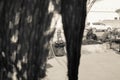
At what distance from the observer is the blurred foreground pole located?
325 cm

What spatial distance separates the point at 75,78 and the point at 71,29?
2.33 ft

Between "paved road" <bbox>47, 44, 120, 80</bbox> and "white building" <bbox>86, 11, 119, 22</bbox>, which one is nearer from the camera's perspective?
"paved road" <bbox>47, 44, 120, 80</bbox>

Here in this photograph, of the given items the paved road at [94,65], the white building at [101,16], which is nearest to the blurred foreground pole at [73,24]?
the paved road at [94,65]

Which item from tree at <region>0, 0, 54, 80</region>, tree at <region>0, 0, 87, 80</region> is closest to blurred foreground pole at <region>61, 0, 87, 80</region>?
tree at <region>0, 0, 87, 80</region>

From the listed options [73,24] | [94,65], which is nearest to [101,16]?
[94,65]

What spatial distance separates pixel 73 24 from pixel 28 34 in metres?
0.51

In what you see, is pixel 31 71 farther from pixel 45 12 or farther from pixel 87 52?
pixel 87 52

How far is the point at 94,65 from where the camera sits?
45.6ft

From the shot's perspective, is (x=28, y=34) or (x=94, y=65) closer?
(x=28, y=34)

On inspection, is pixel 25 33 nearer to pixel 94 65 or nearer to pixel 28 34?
pixel 28 34

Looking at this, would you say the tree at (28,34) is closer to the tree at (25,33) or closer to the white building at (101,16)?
the tree at (25,33)

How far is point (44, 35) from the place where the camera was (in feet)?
10.4

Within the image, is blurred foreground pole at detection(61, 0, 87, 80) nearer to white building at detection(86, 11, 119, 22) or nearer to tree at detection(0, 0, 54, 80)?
tree at detection(0, 0, 54, 80)

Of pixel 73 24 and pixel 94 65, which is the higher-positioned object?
pixel 73 24
